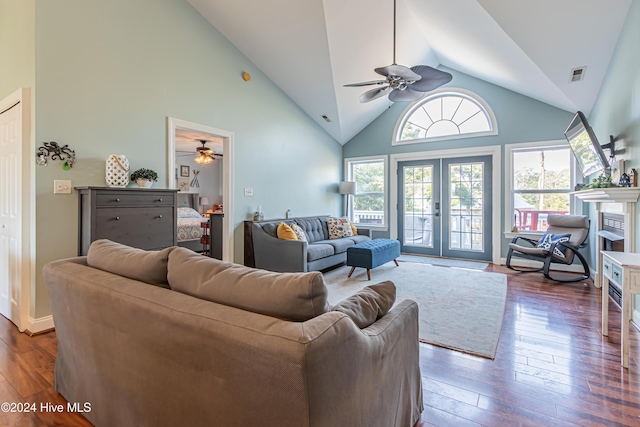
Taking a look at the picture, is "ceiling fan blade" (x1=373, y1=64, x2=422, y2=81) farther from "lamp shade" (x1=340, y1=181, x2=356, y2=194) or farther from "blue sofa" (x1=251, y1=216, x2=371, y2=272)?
"lamp shade" (x1=340, y1=181, x2=356, y2=194)

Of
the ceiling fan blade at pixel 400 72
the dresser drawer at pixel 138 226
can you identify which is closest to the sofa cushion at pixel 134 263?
the dresser drawer at pixel 138 226

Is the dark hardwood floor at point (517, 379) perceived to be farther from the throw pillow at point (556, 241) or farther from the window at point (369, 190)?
the window at point (369, 190)

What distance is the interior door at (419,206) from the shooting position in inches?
248

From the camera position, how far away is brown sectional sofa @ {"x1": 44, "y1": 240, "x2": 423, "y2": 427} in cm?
86

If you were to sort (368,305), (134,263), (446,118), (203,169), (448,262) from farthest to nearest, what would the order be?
(203,169) → (446,118) → (448,262) → (134,263) → (368,305)

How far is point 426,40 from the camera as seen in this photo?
5.23m

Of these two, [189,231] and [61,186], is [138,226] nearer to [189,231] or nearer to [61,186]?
[61,186]

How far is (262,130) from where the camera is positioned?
4957 millimetres

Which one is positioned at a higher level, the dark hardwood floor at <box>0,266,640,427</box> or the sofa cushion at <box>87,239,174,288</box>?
the sofa cushion at <box>87,239,174,288</box>

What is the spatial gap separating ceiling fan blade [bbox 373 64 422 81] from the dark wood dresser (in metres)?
2.56

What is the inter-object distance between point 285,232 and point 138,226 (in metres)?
1.97

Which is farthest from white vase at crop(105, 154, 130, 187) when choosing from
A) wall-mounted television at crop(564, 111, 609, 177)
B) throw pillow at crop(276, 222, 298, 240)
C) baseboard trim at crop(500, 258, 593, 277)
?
baseboard trim at crop(500, 258, 593, 277)

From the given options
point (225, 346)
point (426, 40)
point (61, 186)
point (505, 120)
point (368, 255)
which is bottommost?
point (368, 255)

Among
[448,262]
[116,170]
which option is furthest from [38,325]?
[448,262]
